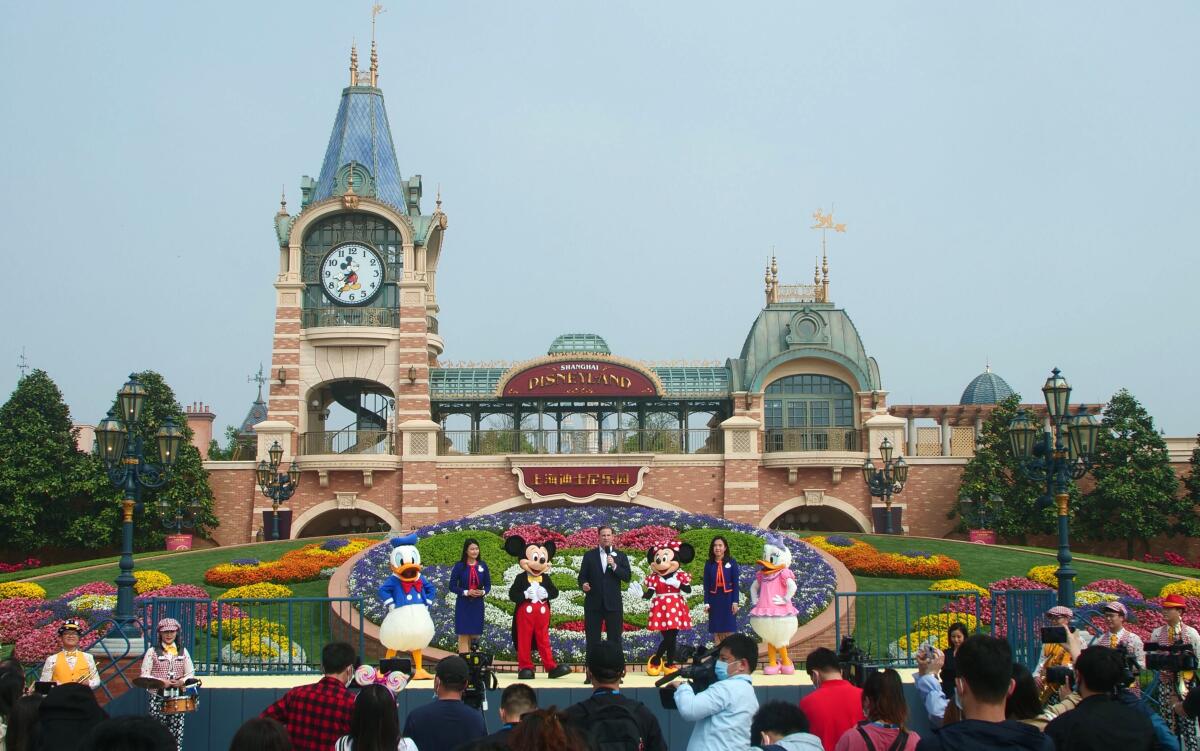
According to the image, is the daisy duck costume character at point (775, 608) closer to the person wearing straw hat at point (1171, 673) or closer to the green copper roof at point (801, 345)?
the person wearing straw hat at point (1171, 673)

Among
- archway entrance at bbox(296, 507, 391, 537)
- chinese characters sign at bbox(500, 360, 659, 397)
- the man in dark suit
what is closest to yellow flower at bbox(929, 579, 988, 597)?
the man in dark suit

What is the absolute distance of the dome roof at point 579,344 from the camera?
40.1 metres

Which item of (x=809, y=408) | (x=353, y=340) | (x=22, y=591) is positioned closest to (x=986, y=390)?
(x=809, y=408)

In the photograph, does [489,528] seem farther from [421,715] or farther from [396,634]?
[421,715]

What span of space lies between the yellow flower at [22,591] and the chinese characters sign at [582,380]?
17859 millimetres

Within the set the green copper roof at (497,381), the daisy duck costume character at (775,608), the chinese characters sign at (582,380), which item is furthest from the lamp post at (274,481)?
the daisy duck costume character at (775,608)

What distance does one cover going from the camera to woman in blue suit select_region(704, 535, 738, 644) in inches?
542

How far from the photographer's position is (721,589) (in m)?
13.8

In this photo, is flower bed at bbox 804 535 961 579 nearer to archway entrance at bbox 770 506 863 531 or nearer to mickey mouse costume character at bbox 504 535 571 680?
mickey mouse costume character at bbox 504 535 571 680

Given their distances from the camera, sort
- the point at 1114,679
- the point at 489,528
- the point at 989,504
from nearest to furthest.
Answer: the point at 1114,679
the point at 489,528
the point at 989,504

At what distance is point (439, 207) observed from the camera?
41.1 metres

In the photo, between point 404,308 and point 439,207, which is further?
point 439,207

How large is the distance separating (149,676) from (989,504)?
82.0 ft

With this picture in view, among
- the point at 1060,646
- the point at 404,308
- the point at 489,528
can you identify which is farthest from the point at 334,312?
the point at 1060,646
